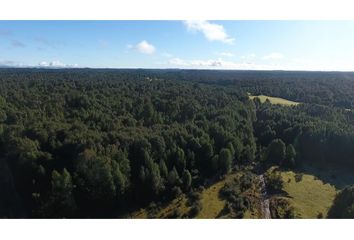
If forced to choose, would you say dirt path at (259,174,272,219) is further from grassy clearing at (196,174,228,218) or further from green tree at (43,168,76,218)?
green tree at (43,168,76,218)

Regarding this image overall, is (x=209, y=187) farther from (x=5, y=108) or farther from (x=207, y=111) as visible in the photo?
(x=5, y=108)

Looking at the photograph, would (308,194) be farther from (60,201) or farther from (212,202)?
(60,201)

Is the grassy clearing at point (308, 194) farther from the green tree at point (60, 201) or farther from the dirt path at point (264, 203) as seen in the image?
the green tree at point (60, 201)

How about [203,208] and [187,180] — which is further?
[187,180]

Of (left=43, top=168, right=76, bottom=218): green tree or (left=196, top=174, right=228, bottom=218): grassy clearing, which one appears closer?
(left=43, top=168, right=76, bottom=218): green tree

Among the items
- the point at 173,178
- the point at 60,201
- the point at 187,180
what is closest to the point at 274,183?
the point at 187,180

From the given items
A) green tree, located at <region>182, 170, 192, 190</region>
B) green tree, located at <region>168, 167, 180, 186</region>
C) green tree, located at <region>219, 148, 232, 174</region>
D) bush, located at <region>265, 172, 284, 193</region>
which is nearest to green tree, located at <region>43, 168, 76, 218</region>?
green tree, located at <region>168, 167, 180, 186</region>

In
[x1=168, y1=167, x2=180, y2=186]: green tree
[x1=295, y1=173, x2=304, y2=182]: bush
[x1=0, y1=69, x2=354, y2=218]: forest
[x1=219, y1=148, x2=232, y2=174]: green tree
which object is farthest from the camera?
[x1=219, y1=148, x2=232, y2=174]: green tree
